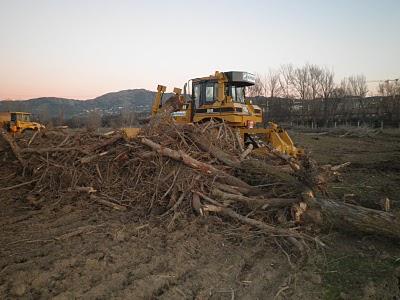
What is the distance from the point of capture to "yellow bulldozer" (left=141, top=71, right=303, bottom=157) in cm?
1081

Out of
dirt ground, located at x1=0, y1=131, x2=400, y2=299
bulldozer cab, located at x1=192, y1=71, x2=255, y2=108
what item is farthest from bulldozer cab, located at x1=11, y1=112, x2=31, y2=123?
dirt ground, located at x1=0, y1=131, x2=400, y2=299

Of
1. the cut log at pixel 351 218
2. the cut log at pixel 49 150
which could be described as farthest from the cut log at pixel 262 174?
the cut log at pixel 49 150

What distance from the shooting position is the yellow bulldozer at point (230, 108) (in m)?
10.8

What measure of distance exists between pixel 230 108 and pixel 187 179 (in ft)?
16.2

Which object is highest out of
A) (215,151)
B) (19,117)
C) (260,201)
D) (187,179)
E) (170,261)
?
(19,117)

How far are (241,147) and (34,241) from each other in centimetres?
480

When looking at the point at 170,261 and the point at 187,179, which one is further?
the point at 187,179

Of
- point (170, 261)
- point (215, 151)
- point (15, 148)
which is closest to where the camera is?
point (170, 261)

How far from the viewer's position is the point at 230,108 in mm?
11367

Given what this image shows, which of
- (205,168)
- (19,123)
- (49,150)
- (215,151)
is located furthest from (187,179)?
(19,123)

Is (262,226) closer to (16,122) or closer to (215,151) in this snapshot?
(215,151)

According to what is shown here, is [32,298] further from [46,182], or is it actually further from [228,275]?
[46,182]

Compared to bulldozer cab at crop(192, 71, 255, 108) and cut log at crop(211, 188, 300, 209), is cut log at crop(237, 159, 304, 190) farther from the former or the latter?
bulldozer cab at crop(192, 71, 255, 108)

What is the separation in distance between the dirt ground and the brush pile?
0.31 metres
